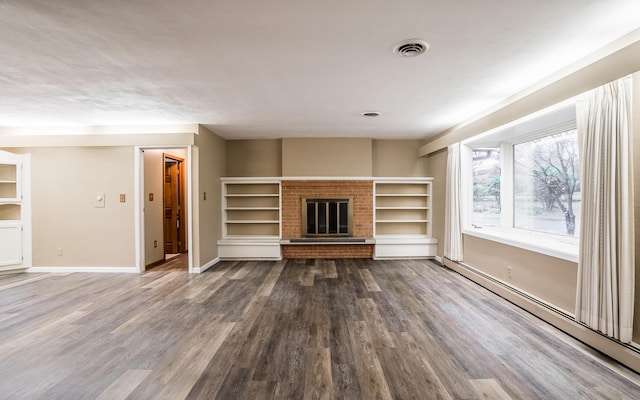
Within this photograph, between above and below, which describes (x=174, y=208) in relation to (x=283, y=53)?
below

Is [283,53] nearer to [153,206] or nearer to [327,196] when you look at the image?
[327,196]

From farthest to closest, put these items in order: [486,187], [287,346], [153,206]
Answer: [153,206] < [486,187] < [287,346]

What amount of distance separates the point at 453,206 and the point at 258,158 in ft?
12.8

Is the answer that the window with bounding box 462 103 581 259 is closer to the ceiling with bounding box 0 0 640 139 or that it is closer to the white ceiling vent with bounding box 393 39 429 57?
the ceiling with bounding box 0 0 640 139

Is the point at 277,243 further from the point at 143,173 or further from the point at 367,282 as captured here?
the point at 143,173

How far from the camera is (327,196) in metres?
5.90

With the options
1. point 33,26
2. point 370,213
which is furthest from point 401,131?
point 33,26

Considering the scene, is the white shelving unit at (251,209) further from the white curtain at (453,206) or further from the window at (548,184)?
the window at (548,184)

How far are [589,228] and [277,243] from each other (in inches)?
180

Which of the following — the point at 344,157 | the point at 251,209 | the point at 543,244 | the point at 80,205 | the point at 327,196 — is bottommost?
the point at 543,244

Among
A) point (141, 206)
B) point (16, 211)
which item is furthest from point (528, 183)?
point (16, 211)

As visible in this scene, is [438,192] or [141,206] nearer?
[141,206]

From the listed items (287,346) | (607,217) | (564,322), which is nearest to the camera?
(607,217)

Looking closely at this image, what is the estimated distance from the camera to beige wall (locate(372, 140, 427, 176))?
6227 mm
